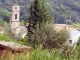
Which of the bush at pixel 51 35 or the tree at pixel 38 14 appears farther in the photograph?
the tree at pixel 38 14

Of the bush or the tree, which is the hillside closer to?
the tree

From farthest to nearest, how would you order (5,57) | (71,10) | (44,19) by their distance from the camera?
(71,10), (44,19), (5,57)

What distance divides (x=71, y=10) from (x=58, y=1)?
18.0 ft

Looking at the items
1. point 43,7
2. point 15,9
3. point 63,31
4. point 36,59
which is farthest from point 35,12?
point 15,9

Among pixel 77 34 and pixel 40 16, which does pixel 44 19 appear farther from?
pixel 77 34

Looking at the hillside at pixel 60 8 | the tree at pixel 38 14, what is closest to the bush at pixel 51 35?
the tree at pixel 38 14

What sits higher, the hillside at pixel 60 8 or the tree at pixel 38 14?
the tree at pixel 38 14

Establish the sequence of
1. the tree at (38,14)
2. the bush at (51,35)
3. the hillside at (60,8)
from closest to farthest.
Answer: the bush at (51,35) → the tree at (38,14) → the hillside at (60,8)

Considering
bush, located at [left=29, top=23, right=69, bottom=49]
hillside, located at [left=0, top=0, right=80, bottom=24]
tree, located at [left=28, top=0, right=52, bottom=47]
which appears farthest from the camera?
hillside, located at [left=0, top=0, right=80, bottom=24]

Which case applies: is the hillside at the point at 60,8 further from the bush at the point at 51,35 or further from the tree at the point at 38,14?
the bush at the point at 51,35

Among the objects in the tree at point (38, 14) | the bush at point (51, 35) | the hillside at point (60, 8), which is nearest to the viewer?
the bush at point (51, 35)

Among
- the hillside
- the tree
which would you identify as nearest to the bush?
the tree

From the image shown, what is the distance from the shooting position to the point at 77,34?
37.8m

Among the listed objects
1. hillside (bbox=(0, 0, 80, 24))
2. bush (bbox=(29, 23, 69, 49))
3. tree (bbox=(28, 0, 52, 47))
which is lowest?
hillside (bbox=(0, 0, 80, 24))
